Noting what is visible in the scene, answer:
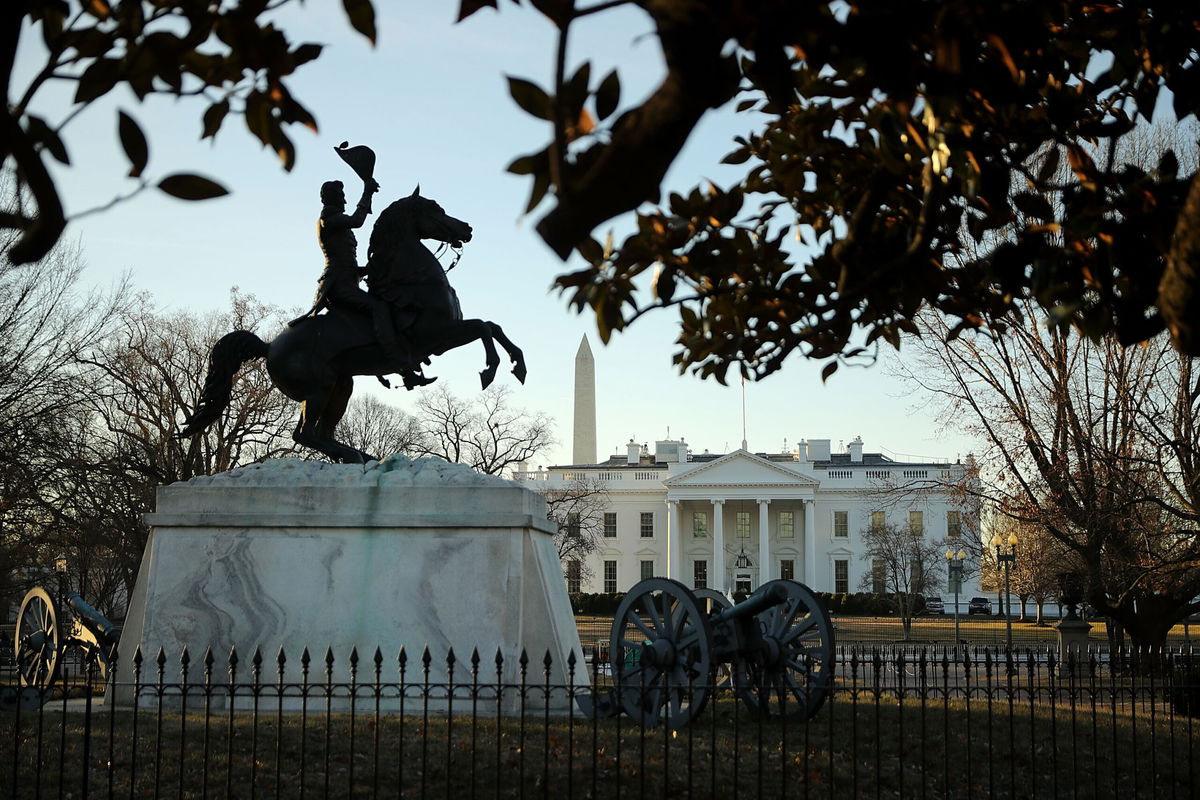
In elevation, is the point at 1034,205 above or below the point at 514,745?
above

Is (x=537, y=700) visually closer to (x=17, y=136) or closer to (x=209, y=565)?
(x=209, y=565)

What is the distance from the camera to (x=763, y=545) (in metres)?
81.1

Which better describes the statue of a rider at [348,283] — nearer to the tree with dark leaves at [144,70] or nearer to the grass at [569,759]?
the grass at [569,759]

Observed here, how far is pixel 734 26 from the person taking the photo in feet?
10.1

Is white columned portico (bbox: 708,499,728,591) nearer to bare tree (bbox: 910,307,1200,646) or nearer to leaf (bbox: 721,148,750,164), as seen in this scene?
bare tree (bbox: 910,307,1200,646)

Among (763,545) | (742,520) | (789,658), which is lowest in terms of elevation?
(789,658)

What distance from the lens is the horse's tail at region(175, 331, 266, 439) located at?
11.7m

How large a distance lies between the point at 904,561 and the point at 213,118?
195 feet

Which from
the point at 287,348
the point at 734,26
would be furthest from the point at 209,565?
the point at 734,26

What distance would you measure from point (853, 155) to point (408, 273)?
261 inches

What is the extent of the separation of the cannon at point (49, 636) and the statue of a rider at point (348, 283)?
3.48 metres

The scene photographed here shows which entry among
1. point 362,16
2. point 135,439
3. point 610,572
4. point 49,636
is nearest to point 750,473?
point 610,572

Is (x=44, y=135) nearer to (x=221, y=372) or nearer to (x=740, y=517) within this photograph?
(x=221, y=372)

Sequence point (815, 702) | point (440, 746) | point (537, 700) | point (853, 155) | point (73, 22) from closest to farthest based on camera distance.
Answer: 1. point (73, 22)
2. point (853, 155)
3. point (440, 746)
4. point (815, 702)
5. point (537, 700)
